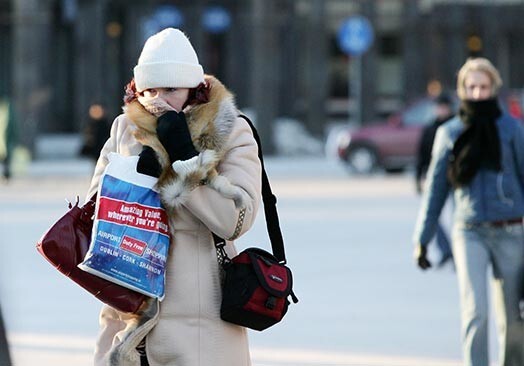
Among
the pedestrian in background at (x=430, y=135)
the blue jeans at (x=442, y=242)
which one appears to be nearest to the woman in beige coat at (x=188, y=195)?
the blue jeans at (x=442, y=242)

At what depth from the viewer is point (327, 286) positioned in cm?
1286

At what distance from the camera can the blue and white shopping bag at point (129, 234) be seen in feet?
16.5

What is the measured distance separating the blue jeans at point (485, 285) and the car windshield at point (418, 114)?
23060 mm

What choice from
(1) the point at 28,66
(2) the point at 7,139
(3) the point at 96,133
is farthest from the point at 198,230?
(1) the point at 28,66

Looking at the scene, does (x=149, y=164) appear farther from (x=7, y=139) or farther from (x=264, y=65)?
(x=264, y=65)

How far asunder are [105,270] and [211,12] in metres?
33.5

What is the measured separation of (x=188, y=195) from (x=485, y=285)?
3.31 m

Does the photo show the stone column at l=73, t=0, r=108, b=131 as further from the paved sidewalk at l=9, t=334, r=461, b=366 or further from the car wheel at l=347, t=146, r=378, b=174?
the paved sidewalk at l=9, t=334, r=461, b=366

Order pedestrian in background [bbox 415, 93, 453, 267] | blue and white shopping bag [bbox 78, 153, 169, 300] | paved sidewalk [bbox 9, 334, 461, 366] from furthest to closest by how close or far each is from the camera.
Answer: pedestrian in background [bbox 415, 93, 453, 267], paved sidewalk [bbox 9, 334, 461, 366], blue and white shopping bag [bbox 78, 153, 169, 300]

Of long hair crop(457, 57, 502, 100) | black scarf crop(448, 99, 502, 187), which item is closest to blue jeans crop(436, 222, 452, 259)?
long hair crop(457, 57, 502, 100)

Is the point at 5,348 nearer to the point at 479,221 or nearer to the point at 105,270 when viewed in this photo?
the point at 105,270

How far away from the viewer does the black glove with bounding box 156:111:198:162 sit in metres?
5.07

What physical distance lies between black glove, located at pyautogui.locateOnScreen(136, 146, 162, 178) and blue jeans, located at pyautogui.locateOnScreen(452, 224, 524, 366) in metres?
3.21

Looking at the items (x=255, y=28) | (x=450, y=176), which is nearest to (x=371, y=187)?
(x=255, y=28)
